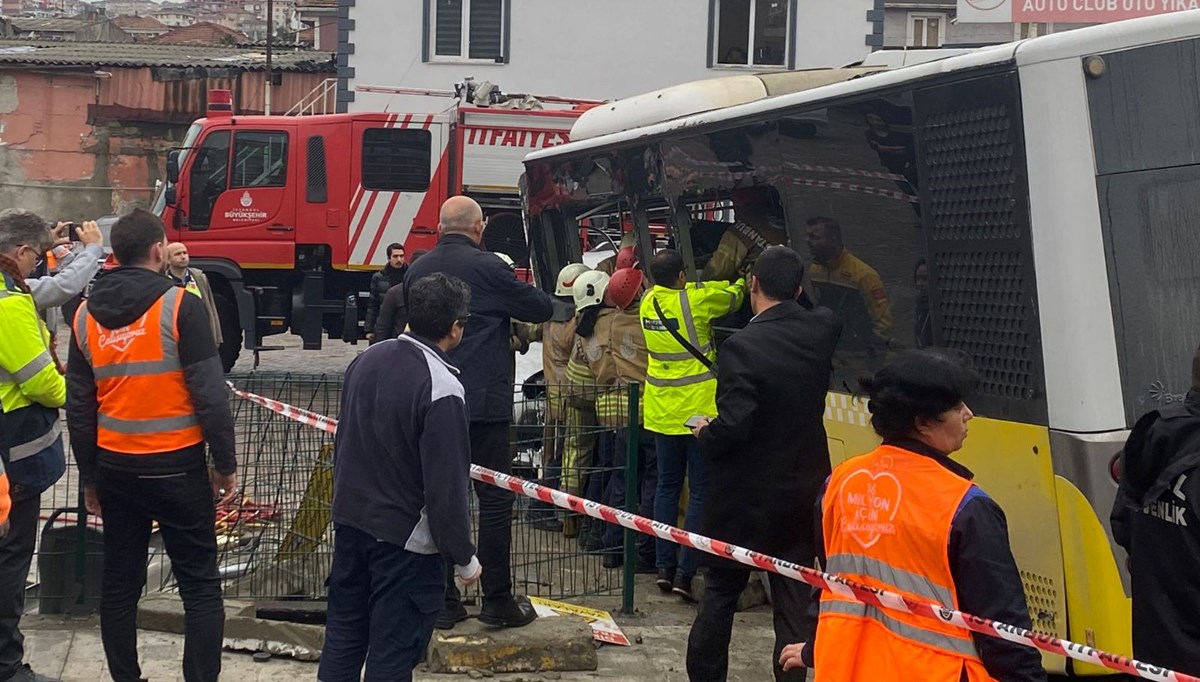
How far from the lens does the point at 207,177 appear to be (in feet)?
53.3

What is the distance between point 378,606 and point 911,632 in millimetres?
2122

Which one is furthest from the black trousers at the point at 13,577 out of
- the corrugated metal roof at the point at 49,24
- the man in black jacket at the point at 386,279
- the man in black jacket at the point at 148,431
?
the corrugated metal roof at the point at 49,24

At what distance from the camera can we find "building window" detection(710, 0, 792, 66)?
23.5 metres

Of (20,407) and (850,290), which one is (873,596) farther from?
(20,407)

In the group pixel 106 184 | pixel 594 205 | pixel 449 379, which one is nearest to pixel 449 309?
pixel 449 379

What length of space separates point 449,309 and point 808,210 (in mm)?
2333

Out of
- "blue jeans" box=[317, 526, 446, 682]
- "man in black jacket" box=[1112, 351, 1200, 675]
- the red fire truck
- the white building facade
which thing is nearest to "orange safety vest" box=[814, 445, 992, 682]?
"man in black jacket" box=[1112, 351, 1200, 675]

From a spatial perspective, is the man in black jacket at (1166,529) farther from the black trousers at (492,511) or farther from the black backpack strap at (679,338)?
the black backpack strap at (679,338)

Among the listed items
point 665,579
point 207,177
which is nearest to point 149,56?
point 207,177

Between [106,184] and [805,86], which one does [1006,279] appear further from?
[106,184]

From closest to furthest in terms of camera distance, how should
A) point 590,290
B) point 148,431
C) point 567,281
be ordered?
point 148,431, point 590,290, point 567,281

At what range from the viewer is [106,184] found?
92.6ft

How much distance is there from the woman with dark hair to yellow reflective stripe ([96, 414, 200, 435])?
2.77m

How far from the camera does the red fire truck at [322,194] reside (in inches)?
639
